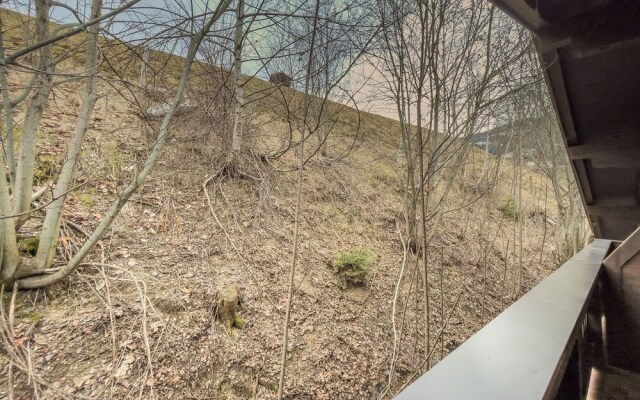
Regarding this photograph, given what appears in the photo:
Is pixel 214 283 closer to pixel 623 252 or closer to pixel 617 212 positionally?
pixel 623 252

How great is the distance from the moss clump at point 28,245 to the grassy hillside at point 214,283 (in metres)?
0.21

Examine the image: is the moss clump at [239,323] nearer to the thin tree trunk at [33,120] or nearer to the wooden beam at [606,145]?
the thin tree trunk at [33,120]

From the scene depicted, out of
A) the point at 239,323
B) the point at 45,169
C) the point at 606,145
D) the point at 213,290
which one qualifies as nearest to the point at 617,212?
the point at 606,145

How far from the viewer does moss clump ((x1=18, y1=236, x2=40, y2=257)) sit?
267cm

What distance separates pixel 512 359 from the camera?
53cm

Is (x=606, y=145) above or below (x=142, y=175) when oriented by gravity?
above

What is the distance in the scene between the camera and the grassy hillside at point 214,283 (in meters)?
2.36

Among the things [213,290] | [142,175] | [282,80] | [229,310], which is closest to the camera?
[142,175]

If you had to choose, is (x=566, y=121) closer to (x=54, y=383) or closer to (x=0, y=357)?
(x=54, y=383)

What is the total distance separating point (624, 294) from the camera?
1.26m

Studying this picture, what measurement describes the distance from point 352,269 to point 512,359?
380cm

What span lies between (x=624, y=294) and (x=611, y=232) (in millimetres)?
3508

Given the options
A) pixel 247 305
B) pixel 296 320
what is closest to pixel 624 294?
pixel 296 320

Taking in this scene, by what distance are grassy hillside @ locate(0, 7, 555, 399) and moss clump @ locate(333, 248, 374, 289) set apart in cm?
13
